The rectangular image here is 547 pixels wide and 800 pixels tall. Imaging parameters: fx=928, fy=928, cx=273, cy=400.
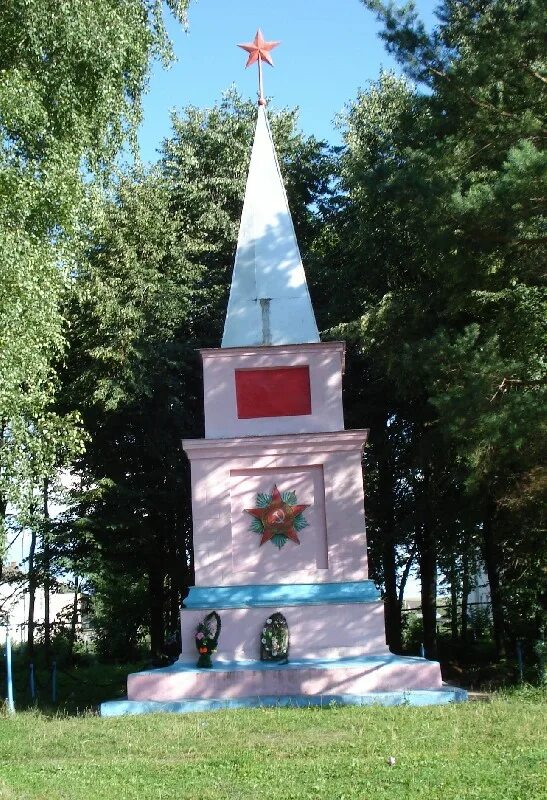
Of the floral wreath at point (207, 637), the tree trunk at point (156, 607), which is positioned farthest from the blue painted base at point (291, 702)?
the tree trunk at point (156, 607)

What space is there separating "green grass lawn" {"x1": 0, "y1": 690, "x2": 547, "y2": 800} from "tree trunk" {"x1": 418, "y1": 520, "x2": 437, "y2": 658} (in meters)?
9.29

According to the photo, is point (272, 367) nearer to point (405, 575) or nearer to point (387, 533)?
point (387, 533)

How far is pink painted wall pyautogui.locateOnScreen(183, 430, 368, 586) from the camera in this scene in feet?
43.2

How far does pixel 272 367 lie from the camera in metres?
14.0

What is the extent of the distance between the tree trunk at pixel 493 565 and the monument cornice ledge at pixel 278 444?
5.18m

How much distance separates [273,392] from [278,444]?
0.91 meters

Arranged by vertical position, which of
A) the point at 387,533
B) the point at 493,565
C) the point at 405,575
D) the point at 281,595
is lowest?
the point at 405,575

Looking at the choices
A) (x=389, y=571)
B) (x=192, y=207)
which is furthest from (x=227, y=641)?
(x=192, y=207)

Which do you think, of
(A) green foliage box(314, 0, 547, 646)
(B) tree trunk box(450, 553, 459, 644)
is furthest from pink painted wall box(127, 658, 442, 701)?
(B) tree trunk box(450, 553, 459, 644)

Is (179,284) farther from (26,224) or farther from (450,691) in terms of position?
(450,691)

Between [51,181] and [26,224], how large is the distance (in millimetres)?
764

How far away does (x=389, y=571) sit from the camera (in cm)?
2189

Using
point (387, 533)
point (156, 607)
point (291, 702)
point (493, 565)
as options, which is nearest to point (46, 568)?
point (156, 607)

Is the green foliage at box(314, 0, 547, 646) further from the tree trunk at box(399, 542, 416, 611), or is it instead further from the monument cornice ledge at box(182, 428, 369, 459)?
the tree trunk at box(399, 542, 416, 611)
